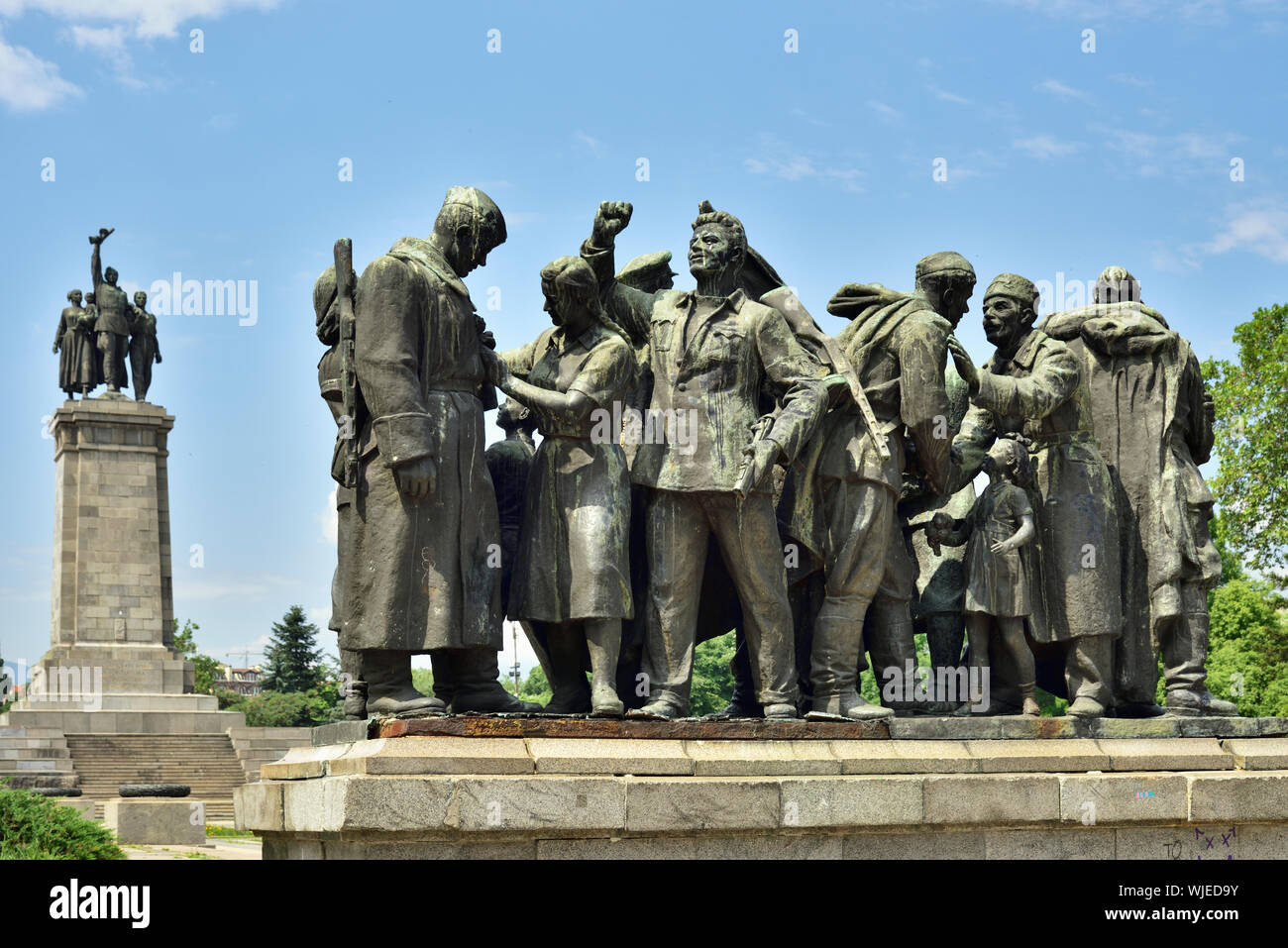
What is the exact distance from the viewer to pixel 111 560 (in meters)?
40.5

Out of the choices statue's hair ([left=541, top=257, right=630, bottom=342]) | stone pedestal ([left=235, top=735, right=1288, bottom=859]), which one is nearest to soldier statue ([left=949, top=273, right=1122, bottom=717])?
stone pedestal ([left=235, top=735, right=1288, bottom=859])

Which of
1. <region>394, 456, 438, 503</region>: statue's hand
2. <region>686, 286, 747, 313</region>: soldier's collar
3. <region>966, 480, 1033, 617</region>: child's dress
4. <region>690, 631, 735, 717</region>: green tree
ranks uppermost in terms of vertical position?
<region>686, 286, 747, 313</region>: soldier's collar

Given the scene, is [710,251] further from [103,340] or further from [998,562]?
[103,340]

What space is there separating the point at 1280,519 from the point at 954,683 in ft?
75.6

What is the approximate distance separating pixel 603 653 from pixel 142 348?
3721 centimetres

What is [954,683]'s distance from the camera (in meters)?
10.9

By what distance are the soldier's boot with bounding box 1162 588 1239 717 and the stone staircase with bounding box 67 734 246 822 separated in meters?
25.5

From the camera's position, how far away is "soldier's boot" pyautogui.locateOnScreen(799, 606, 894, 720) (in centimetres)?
1023

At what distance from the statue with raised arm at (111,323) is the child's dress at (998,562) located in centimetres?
3635

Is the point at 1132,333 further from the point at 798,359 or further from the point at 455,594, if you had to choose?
the point at 455,594

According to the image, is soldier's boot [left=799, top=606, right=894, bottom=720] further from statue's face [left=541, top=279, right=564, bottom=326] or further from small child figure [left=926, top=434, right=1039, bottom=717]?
statue's face [left=541, top=279, right=564, bottom=326]

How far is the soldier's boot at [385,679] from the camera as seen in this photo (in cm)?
941

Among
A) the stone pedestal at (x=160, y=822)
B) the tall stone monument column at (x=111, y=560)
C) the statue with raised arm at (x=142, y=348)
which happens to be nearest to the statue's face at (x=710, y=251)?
the stone pedestal at (x=160, y=822)
